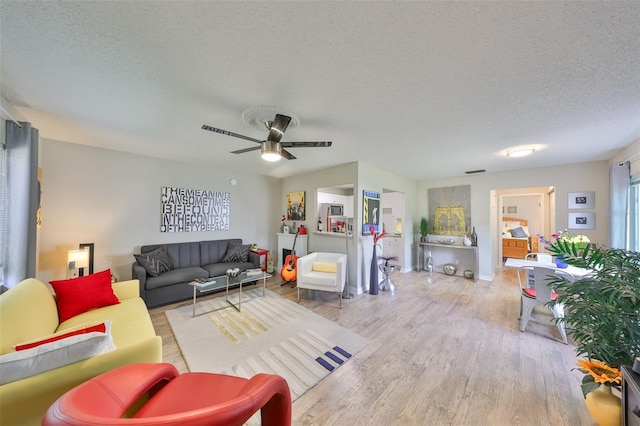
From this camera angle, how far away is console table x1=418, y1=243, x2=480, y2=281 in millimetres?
5023

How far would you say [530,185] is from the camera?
4.36m

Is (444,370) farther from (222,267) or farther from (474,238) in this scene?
(474,238)

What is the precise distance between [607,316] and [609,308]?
5cm

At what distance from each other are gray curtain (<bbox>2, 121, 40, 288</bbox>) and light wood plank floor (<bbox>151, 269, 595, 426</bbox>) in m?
1.38

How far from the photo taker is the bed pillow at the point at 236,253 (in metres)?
4.33

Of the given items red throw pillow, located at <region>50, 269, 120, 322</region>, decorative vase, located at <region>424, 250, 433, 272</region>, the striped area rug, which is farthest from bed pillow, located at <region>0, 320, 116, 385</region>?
decorative vase, located at <region>424, 250, 433, 272</region>

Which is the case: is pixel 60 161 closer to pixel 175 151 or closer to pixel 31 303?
pixel 175 151

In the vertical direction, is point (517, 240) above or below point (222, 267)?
above

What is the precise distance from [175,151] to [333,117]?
2.81 meters

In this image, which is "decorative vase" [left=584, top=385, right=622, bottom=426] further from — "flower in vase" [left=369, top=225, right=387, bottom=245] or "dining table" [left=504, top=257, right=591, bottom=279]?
"flower in vase" [left=369, top=225, right=387, bottom=245]

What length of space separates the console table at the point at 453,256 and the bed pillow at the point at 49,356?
5.78 m

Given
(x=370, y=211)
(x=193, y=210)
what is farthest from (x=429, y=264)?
(x=193, y=210)

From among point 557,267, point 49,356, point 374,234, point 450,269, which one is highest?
point 374,234

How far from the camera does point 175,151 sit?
11.5 ft
